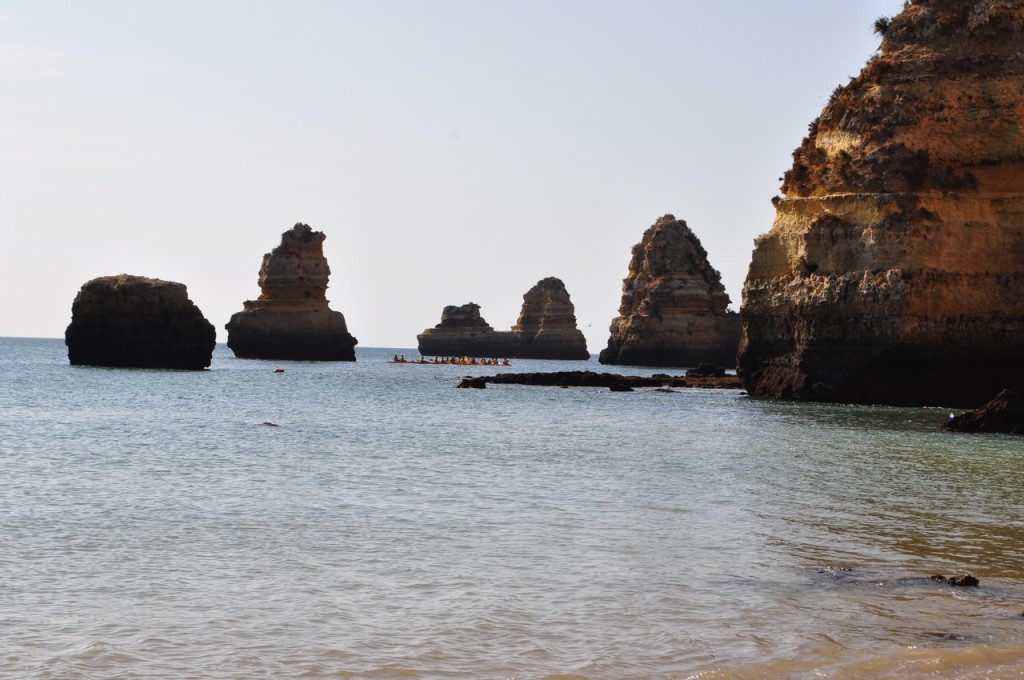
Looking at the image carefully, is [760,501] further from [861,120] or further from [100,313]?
[100,313]

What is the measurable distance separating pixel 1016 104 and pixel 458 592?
3456 cm

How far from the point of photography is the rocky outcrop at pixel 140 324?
65.8 meters

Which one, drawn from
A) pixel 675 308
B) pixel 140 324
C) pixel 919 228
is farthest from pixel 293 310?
pixel 919 228

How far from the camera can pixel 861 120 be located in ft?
139

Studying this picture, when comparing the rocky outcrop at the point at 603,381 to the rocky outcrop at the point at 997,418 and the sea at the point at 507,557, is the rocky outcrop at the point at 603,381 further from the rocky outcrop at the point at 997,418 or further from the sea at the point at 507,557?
the sea at the point at 507,557

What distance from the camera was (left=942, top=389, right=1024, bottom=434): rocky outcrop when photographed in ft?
98.4

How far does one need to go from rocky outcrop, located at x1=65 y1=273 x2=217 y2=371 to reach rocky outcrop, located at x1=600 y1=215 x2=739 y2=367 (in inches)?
1623

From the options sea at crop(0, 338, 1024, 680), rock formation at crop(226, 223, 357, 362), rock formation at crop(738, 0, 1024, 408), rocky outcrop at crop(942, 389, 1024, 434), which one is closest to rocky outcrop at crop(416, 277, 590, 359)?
rock formation at crop(226, 223, 357, 362)

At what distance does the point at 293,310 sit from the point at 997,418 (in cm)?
6650

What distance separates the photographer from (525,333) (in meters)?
139

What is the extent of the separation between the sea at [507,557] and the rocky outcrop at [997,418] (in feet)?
9.14

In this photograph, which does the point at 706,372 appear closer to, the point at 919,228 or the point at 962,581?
the point at 919,228

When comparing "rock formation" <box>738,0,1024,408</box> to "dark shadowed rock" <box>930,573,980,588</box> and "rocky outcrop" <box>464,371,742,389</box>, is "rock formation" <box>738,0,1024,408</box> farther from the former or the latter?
"dark shadowed rock" <box>930,573,980,588</box>

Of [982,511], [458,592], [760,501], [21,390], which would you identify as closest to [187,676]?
[458,592]
